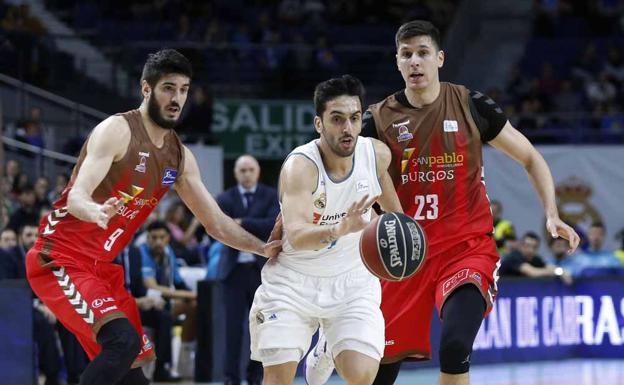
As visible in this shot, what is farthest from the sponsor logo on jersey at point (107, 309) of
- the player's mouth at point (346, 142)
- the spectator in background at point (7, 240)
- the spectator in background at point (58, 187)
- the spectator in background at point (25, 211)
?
the spectator in background at point (58, 187)

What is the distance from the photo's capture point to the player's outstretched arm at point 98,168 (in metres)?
Result: 5.93

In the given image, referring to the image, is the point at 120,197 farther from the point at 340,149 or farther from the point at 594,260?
→ the point at 594,260

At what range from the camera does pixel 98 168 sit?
638 centimetres

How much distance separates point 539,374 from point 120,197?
663 cm

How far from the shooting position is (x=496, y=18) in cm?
2423

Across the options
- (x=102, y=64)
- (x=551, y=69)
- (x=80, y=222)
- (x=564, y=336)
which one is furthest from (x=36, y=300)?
(x=551, y=69)

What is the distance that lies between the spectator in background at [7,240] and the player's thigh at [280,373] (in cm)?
536

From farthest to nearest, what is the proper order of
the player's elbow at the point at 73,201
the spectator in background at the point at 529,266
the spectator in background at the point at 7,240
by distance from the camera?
the spectator in background at the point at 529,266
the spectator in background at the point at 7,240
the player's elbow at the point at 73,201

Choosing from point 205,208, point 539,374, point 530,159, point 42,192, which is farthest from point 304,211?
point 42,192

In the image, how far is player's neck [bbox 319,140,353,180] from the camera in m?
6.38

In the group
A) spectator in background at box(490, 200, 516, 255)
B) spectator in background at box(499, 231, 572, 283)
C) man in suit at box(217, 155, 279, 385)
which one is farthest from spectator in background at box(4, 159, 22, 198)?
spectator in background at box(499, 231, 572, 283)

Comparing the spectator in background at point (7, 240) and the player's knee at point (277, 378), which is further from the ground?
the spectator in background at point (7, 240)

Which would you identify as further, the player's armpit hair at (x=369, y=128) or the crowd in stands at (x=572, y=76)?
the crowd in stands at (x=572, y=76)

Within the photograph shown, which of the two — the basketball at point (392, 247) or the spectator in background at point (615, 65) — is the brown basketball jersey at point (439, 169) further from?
the spectator in background at point (615, 65)
